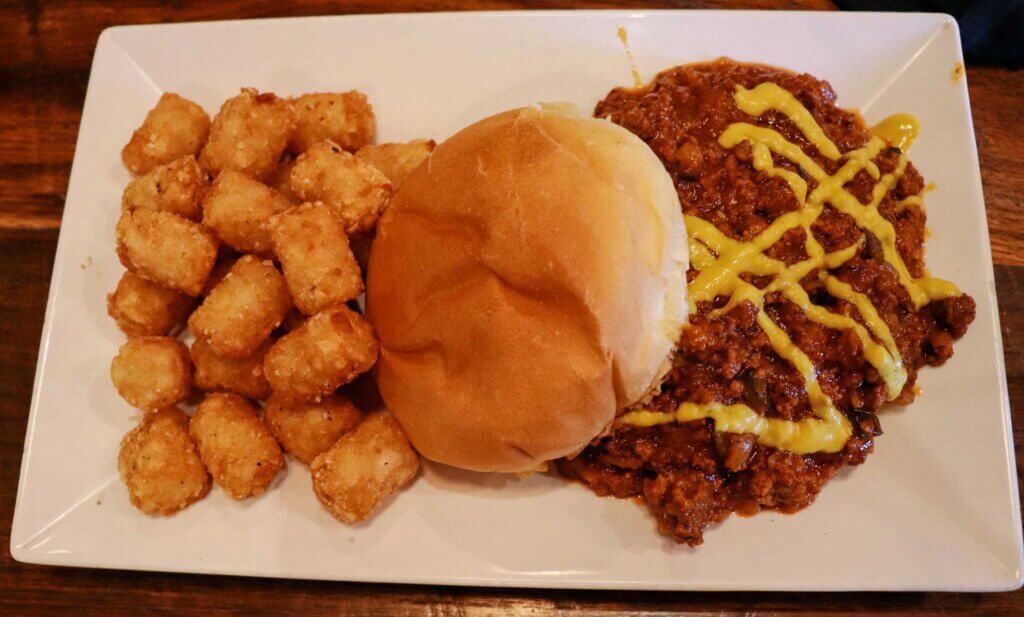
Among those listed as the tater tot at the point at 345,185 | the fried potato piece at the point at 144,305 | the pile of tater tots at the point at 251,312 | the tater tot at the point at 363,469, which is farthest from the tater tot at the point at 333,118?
the tater tot at the point at 363,469

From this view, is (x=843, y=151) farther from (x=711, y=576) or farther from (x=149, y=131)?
(x=149, y=131)

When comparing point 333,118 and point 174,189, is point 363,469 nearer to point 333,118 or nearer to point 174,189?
point 174,189

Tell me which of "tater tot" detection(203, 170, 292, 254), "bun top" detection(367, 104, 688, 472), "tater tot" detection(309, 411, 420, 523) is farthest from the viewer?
"tater tot" detection(203, 170, 292, 254)

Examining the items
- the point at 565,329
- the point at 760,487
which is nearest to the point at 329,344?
the point at 565,329

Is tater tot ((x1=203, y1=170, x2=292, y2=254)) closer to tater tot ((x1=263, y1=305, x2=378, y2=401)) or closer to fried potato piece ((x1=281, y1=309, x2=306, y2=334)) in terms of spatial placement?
fried potato piece ((x1=281, y1=309, x2=306, y2=334))

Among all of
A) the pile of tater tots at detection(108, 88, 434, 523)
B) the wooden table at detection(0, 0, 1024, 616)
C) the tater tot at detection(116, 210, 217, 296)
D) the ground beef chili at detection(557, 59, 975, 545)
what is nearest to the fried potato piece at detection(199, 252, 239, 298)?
the pile of tater tots at detection(108, 88, 434, 523)

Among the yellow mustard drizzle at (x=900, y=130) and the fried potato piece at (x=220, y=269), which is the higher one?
the yellow mustard drizzle at (x=900, y=130)

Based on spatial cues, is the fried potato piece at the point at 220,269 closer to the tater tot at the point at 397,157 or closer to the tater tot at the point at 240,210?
the tater tot at the point at 240,210

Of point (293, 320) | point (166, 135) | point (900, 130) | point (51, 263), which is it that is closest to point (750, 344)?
point (900, 130)
